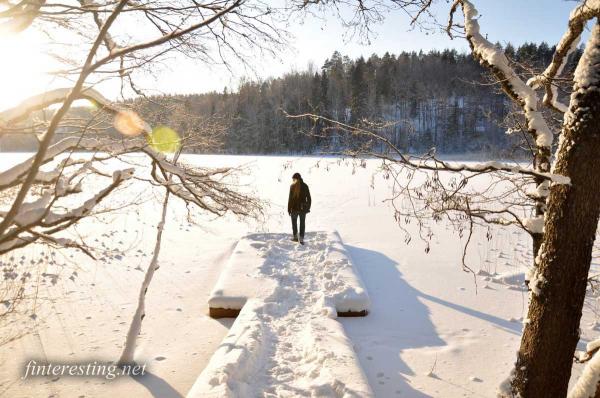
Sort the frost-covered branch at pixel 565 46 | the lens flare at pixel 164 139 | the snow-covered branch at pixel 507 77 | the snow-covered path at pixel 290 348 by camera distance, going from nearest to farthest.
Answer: the frost-covered branch at pixel 565 46, the snow-covered branch at pixel 507 77, the snow-covered path at pixel 290 348, the lens flare at pixel 164 139

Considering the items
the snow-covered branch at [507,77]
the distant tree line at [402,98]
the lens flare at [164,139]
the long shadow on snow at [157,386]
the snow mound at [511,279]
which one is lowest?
the long shadow on snow at [157,386]

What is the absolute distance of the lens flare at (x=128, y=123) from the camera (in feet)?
11.3

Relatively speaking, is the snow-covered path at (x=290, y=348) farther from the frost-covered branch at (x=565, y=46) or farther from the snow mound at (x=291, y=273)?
the frost-covered branch at (x=565, y=46)

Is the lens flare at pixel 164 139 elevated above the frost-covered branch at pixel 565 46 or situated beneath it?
situated beneath

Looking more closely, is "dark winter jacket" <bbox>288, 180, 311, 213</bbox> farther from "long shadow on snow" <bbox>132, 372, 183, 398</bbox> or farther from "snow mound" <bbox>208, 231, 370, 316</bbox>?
"long shadow on snow" <bbox>132, 372, 183, 398</bbox>

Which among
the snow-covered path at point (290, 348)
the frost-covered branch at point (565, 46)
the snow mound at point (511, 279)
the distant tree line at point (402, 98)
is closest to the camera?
the frost-covered branch at point (565, 46)

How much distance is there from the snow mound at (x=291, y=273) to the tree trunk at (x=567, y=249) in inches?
118

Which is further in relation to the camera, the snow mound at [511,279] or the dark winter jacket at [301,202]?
the dark winter jacket at [301,202]

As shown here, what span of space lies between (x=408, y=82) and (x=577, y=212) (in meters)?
54.0

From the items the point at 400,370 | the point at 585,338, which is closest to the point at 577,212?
the point at 400,370

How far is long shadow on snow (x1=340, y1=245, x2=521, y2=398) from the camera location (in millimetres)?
4027

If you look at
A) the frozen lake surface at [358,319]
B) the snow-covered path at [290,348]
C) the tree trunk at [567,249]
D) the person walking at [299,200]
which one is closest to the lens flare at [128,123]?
the frozen lake surface at [358,319]

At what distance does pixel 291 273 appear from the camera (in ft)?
22.6

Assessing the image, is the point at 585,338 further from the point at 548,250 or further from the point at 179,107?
the point at 179,107
